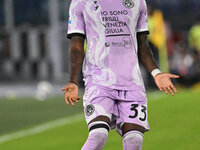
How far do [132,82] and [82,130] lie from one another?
6.07 meters

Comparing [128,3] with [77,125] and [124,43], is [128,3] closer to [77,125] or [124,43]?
[124,43]

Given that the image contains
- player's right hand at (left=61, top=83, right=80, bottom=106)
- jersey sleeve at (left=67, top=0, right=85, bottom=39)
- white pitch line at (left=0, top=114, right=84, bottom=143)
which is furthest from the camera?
white pitch line at (left=0, top=114, right=84, bottom=143)

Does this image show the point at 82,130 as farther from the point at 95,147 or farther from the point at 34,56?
the point at 34,56

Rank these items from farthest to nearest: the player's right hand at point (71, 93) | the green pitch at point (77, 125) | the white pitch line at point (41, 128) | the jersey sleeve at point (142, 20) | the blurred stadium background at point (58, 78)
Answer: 1. the white pitch line at point (41, 128)
2. the blurred stadium background at point (58, 78)
3. the green pitch at point (77, 125)
4. the jersey sleeve at point (142, 20)
5. the player's right hand at point (71, 93)

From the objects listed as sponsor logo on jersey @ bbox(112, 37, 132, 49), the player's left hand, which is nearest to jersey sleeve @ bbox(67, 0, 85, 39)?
sponsor logo on jersey @ bbox(112, 37, 132, 49)

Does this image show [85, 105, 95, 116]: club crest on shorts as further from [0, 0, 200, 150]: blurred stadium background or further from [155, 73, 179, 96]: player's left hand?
[0, 0, 200, 150]: blurred stadium background

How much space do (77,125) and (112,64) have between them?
6913mm

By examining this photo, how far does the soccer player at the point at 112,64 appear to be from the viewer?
6.35 metres

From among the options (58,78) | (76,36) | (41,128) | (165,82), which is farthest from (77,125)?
Result: (58,78)

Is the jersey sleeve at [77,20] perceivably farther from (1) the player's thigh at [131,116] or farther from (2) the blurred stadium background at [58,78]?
(2) the blurred stadium background at [58,78]

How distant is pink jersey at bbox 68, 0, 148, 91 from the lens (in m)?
6.40

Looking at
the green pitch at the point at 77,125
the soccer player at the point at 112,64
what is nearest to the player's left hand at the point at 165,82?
the soccer player at the point at 112,64

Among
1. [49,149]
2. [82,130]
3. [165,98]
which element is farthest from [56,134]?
[165,98]

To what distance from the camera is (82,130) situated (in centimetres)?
1242
